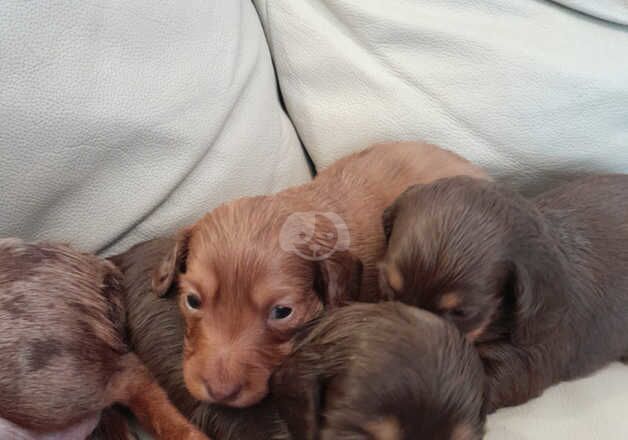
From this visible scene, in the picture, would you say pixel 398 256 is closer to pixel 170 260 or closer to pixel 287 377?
pixel 287 377

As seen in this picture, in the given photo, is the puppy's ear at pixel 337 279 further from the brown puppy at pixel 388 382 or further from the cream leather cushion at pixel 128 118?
the cream leather cushion at pixel 128 118

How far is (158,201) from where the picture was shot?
1.94 m

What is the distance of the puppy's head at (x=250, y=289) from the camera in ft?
4.90

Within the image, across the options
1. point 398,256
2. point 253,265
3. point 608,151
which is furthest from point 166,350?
point 608,151

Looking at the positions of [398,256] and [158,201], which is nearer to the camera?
[398,256]

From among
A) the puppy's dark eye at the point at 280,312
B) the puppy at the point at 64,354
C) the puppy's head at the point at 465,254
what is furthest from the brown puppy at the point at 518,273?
the puppy at the point at 64,354

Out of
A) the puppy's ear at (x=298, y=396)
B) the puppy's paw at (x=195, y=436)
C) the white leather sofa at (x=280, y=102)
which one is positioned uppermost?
the white leather sofa at (x=280, y=102)

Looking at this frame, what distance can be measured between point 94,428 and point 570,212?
1.55 meters

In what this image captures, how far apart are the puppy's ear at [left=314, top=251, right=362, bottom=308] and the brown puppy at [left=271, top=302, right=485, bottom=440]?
207mm

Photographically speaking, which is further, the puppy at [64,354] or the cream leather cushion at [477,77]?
the cream leather cushion at [477,77]

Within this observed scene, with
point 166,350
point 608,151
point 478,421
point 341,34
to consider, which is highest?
point 341,34

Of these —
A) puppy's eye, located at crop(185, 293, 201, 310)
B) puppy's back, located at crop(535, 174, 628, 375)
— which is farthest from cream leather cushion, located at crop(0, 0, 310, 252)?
puppy's back, located at crop(535, 174, 628, 375)

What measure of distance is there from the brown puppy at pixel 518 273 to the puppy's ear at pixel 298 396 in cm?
35

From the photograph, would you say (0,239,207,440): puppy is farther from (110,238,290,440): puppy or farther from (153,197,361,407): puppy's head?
(153,197,361,407): puppy's head
